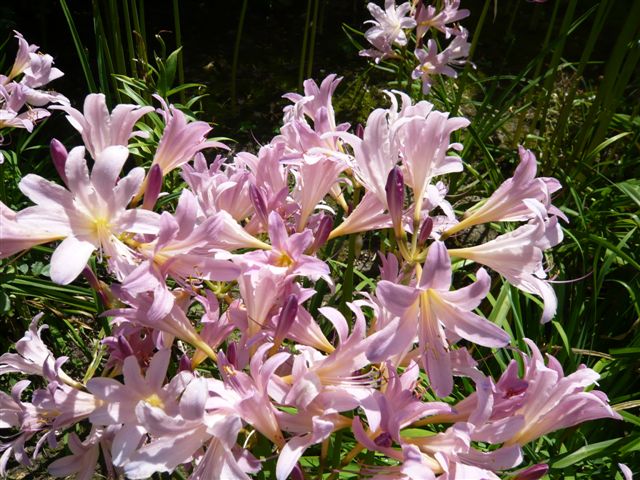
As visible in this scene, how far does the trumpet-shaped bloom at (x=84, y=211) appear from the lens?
714mm

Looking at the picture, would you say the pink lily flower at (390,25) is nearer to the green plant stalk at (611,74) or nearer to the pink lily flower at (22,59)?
the green plant stalk at (611,74)

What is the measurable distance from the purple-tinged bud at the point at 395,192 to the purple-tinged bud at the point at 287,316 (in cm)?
17

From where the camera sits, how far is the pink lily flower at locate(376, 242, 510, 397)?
71 centimetres

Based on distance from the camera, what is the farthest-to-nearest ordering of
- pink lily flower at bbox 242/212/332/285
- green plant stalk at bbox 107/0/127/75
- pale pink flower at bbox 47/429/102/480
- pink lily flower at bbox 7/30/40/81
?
green plant stalk at bbox 107/0/127/75
pink lily flower at bbox 7/30/40/81
pale pink flower at bbox 47/429/102/480
pink lily flower at bbox 242/212/332/285

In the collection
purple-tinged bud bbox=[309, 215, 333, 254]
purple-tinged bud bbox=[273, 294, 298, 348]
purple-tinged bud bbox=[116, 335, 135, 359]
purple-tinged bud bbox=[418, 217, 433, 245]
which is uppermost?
purple-tinged bud bbox=[418, 217, 433, 245]

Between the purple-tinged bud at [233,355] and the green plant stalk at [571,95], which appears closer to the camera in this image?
the purple-tinged bud at [233,355]

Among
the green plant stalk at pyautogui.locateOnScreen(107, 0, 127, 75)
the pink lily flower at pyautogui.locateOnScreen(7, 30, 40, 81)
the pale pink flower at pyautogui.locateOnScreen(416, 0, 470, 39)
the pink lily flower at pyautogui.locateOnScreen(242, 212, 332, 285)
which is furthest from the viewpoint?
the pale pink flower at pyautogui.locateOnScreen(416, 0, 470, 39)

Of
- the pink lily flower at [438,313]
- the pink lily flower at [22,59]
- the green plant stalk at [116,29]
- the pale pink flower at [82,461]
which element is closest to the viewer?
the pink lily flower at [438,313]

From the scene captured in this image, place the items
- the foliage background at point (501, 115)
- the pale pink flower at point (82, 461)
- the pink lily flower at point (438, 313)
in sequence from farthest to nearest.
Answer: the foliage background at point (501, 115)
the pale pink flower at point (82, 461)
the pink lily flower at point (438, 313)

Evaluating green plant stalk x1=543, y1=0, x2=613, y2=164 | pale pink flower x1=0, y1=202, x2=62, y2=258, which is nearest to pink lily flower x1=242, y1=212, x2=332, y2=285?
pale pink flower x1=0, y1=202, x2=62, y2=258

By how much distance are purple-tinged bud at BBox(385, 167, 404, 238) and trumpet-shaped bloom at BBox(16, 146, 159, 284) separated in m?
0.30

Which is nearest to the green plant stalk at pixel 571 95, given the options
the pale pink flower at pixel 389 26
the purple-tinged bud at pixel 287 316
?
the pale pink flower at pixel 389 26

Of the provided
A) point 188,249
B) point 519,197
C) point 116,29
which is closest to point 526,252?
point 519,197

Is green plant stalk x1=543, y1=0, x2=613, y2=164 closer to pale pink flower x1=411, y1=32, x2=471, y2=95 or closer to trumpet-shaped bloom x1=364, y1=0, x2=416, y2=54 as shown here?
pale pink flower x1=411, y1=32, x2=471, y2=95
